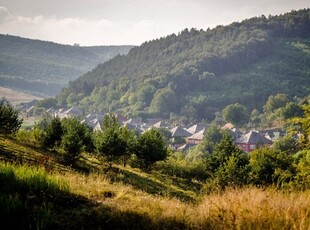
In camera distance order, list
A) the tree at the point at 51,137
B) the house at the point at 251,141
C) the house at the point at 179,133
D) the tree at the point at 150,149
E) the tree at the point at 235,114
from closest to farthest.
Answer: the tree at the point at 51,137, the tree at the point at 150,149, the house at the point at 251,141, the house at the point at 179,133, the tree at the point at 235,114

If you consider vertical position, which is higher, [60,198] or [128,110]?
[60,198]

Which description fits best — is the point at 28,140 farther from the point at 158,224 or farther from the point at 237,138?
the point at 237,138

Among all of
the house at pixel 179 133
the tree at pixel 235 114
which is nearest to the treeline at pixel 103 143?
the house at pixel 179 133

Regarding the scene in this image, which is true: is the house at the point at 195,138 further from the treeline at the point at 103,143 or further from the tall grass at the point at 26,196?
the tall grass at the point at 26,196

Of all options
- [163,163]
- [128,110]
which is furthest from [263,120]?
[163,163]

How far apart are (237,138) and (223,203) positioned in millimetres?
99259

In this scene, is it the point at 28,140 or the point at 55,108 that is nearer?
the point at 28,140

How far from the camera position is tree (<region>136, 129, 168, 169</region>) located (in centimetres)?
2866

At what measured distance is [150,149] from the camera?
2870cm

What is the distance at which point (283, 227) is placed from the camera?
220 inches

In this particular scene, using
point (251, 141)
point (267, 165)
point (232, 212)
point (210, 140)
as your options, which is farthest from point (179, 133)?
point (232, 212)

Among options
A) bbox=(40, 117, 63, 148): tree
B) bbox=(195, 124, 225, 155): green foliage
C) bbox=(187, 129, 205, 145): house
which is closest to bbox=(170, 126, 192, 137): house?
bbox=(187, 129, 205, 145): house

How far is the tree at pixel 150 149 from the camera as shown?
1128 inches

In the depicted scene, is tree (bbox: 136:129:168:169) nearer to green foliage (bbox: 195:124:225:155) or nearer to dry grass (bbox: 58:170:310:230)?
dry grass (bbox: 58:170:310:230)
